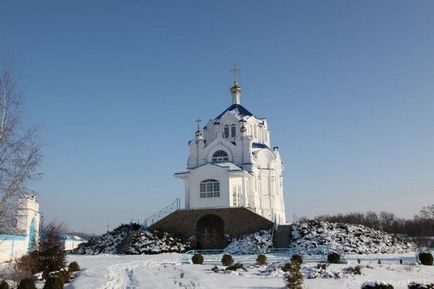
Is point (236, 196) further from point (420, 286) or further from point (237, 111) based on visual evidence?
point (420, 286)

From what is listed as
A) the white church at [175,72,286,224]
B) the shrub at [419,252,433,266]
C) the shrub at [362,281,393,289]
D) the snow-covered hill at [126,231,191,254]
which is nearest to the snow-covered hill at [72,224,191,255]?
the snow-covered hill at [126,231,191,254]

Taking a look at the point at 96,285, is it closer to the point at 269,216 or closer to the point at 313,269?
the point at 313,269

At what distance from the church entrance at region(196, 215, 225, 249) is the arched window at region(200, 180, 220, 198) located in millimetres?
1725

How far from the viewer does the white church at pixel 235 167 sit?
3416 centimetres

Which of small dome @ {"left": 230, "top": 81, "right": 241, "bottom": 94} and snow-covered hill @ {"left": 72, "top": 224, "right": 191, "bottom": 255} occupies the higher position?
small dome @ {"left": 230, "top": 81, "right": 241, "bottom": 94}

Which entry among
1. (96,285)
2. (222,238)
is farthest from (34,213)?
(96,285)

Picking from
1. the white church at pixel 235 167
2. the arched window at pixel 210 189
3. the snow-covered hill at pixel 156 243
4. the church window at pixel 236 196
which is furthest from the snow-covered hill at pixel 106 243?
the church window at pixel 236 196

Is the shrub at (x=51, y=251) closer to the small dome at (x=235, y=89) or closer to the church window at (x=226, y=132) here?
the church window at (x=226, y=132)

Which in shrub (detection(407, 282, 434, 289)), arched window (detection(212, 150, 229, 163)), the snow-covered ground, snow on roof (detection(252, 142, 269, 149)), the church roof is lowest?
the snow-covered ground

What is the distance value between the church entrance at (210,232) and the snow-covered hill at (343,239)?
5537mm

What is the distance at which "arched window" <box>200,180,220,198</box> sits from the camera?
34094mm

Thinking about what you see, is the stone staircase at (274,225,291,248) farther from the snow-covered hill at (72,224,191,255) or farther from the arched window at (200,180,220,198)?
the snow-covered hill at (72,224,191,255)

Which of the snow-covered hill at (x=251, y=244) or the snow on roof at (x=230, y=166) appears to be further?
the snow on roof at (x=230, y=166)

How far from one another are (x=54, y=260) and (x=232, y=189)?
16605 millimetres
